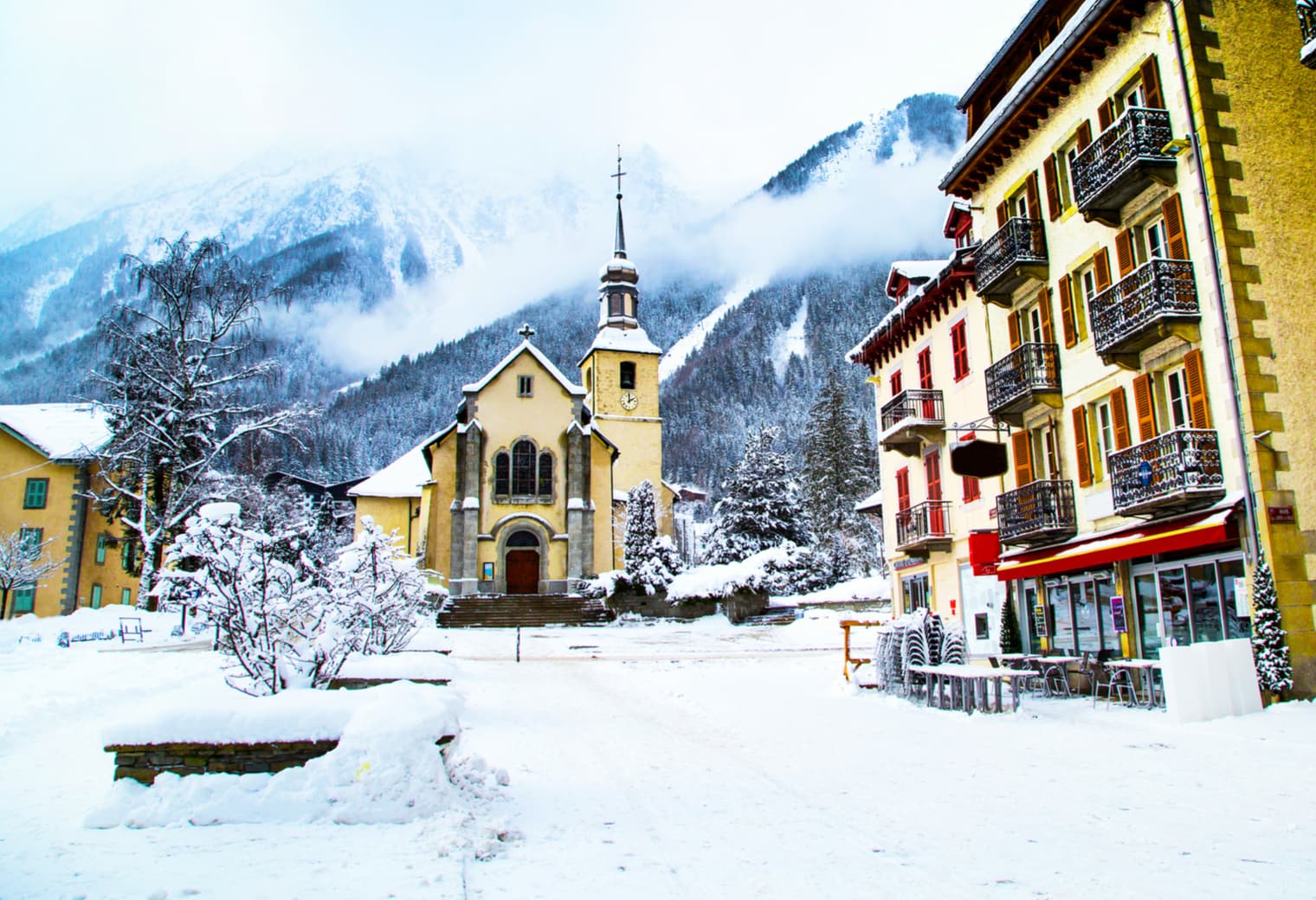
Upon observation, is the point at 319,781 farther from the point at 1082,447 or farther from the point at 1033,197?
the point at 1033,197

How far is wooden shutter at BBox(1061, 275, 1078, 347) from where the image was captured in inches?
749

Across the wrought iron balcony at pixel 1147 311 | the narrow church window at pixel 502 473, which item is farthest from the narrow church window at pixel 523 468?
the wrought iron balcony at pixel 1147 311

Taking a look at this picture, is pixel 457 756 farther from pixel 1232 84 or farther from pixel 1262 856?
pixel 1232 84

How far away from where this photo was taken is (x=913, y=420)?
25406mm

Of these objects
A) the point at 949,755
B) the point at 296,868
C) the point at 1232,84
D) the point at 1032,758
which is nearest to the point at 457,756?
the point at 296,868

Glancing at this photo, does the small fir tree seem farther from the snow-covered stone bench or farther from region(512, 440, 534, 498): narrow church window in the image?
region(512, 440, 534, 498): narrow church window

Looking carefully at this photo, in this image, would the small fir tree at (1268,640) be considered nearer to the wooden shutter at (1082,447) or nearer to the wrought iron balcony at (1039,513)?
the wooden shutter at (1082,447)

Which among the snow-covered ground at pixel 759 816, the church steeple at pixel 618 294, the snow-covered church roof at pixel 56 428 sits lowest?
the snow-covered ground at pixel 759 816

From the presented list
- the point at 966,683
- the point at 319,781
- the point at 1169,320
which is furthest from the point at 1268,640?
the point at 319,781

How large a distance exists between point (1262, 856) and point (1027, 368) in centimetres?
1475

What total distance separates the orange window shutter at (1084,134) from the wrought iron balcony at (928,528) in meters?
10.0

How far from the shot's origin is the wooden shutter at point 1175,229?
15695 mm

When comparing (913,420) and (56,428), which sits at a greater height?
(56,428)

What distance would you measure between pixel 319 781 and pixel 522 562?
43.3 meters
